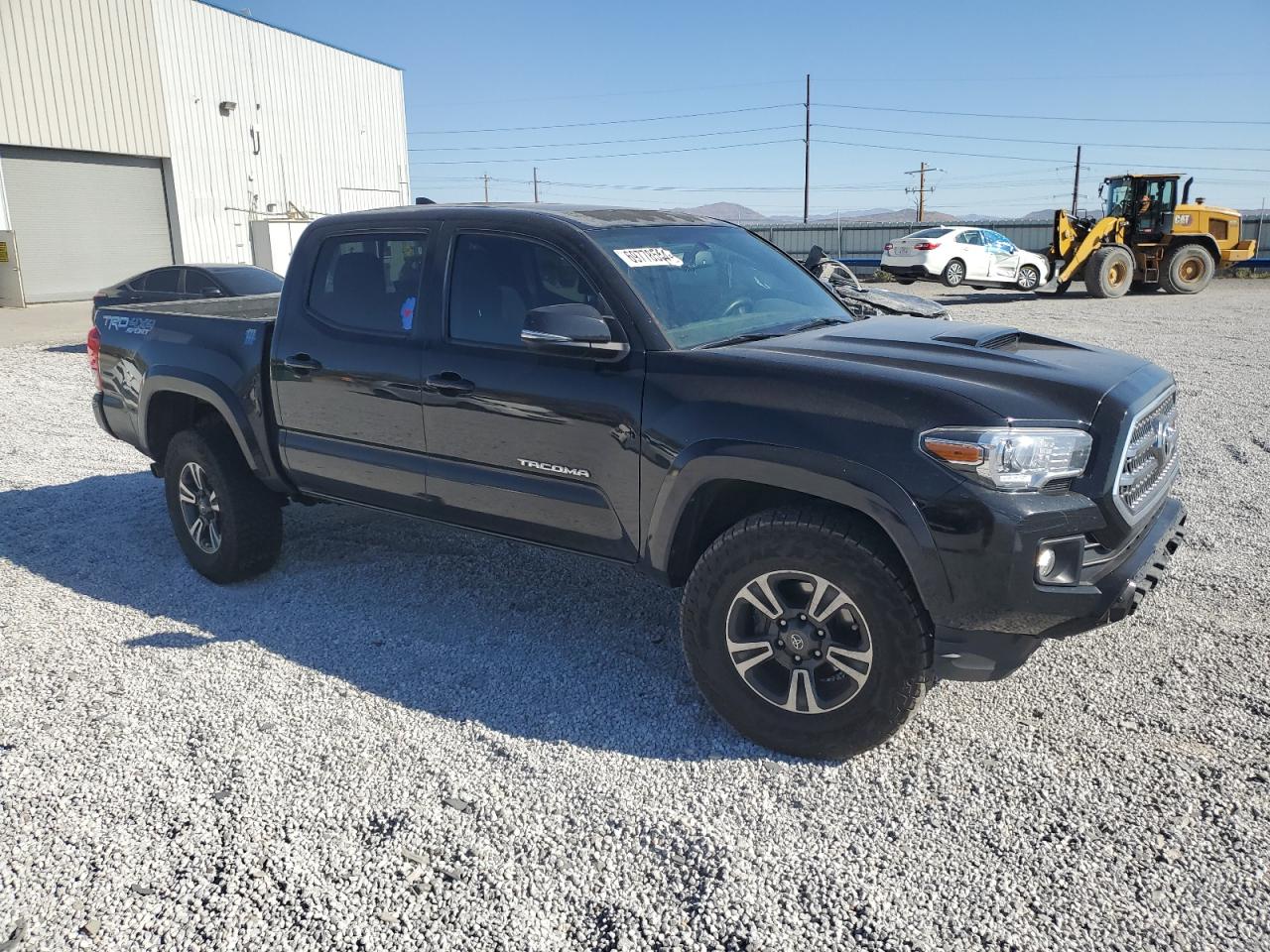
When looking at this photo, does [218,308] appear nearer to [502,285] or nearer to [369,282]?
[369,282]

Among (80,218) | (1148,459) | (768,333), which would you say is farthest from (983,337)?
(80,218)

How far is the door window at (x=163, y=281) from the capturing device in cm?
1422

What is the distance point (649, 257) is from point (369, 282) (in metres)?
1.42

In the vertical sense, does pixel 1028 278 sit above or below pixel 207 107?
below

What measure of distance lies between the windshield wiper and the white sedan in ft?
70.7

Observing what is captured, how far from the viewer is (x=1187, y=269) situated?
77.0 ft

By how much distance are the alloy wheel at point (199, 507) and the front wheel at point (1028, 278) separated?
2426 cm

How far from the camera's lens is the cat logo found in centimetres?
372

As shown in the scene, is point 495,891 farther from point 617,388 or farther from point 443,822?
point 617,388

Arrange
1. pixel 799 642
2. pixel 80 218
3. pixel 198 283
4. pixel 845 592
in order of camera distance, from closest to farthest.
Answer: pixel 845 592
pixel 799 642
pixel 198 283
pixel 80 218

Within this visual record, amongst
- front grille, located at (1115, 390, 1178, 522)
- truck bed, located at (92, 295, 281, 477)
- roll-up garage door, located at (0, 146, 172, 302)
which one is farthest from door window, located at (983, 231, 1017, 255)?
roll-up garage door, located at (0, 146, 172, 302)

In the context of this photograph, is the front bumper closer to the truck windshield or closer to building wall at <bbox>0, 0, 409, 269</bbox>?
the truck windshield

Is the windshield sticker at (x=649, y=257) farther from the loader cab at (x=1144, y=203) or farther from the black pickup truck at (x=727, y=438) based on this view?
the loader cab at (x=1144, y=203)

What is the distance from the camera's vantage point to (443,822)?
119 inches
